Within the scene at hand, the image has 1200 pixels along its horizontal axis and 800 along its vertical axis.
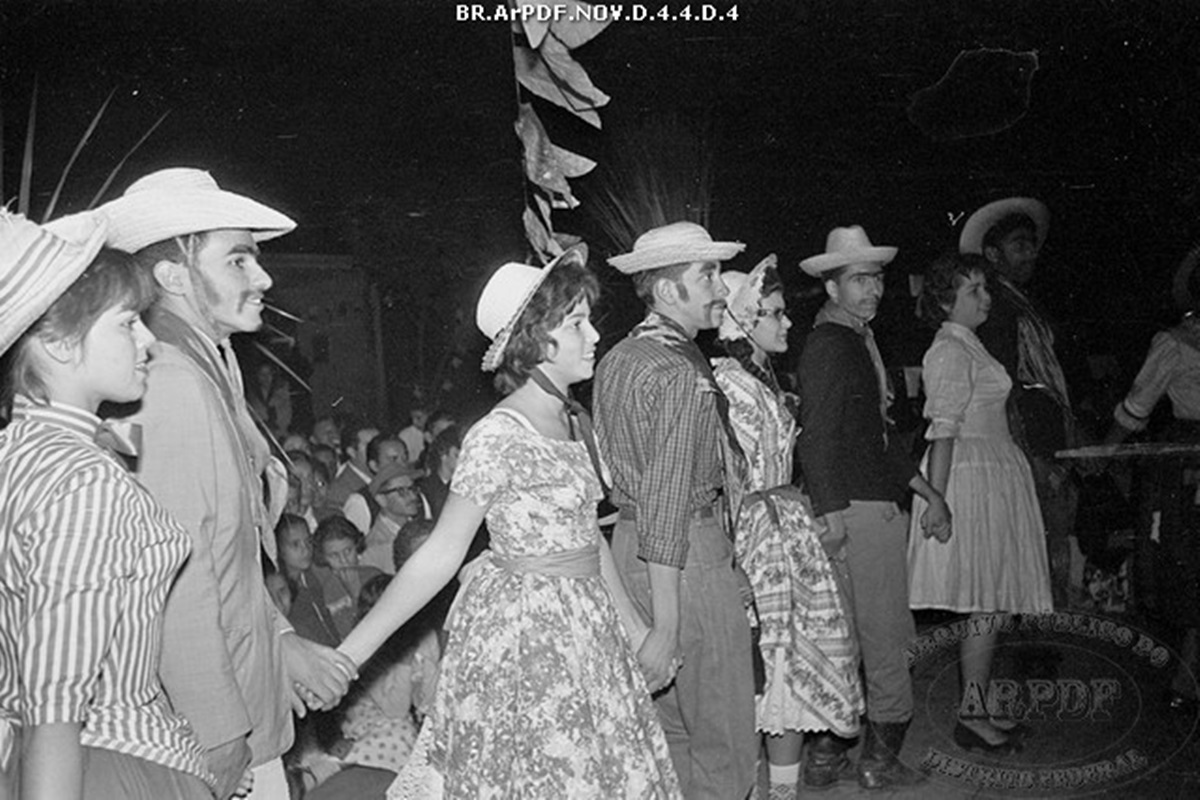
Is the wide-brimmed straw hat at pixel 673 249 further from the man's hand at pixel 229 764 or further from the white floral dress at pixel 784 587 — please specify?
the man's hand at pixel 229 764

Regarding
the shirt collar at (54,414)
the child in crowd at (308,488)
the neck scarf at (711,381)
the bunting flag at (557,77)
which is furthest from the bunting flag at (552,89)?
the shirt collar at (54,414)

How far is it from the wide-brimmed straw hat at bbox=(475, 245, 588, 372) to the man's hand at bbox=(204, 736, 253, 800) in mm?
1161

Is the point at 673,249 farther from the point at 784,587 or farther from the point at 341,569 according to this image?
the point at 341,569

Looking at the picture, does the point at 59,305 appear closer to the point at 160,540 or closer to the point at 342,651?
the point at 160,540

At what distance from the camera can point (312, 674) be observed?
273 centimetres

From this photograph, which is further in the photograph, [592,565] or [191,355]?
[592,565]

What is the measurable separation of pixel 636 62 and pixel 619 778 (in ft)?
9.01

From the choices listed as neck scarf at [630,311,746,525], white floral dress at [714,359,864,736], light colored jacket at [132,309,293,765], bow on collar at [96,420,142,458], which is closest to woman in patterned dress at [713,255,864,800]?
white floral dress at [714,359,864,736]

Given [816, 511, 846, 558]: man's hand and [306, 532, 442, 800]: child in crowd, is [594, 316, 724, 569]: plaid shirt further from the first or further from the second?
[306, 532, 442, 800]: child in crowd

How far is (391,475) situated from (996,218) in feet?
9.23

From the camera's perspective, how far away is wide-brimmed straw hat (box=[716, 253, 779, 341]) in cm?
441

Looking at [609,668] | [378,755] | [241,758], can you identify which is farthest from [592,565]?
[378,755]

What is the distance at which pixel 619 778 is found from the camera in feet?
9.59

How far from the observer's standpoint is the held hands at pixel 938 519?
4.85 m
